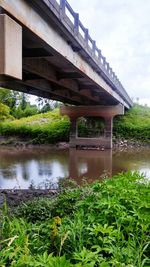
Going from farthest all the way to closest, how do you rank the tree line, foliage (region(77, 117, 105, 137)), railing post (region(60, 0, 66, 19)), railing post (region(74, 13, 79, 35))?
1. the tree line
2. foliage (region(77, 117, 105, 137))
3. railing post (region(74, 13, 79, 35))
4. railing post (region(60, 0, 66, 19))

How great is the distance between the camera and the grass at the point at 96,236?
244 centimetres

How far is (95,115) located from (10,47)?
2100 centimetres

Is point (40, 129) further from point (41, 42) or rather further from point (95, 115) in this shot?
point (41, 42)

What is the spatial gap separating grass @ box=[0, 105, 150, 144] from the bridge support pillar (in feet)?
9.24

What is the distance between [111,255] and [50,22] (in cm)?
594

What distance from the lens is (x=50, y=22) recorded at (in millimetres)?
7559

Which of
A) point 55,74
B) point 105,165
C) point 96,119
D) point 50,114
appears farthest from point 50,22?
point 50,114

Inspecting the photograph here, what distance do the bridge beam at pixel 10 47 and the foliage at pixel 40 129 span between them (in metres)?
23.8

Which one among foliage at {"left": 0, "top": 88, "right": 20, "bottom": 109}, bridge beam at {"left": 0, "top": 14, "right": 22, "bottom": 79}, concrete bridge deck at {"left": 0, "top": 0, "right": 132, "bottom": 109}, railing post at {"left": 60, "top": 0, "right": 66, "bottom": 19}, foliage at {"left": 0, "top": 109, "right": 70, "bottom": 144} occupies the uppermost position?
foliage at {"left": 0, "top": 88, "right": 20, "bottom": 109}

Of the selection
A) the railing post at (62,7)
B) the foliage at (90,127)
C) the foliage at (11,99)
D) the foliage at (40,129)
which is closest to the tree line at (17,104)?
the foliage at (11,99)

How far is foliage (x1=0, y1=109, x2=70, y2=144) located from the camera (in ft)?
97.8

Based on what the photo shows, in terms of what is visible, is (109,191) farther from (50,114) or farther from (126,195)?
(50,114)

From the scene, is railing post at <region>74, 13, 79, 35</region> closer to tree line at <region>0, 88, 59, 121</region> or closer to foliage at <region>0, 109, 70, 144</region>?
foliage at <region>0, 109, 70, 144</region>

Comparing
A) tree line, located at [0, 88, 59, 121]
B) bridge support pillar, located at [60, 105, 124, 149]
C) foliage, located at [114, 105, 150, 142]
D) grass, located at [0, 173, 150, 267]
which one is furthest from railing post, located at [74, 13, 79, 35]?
tree line, located at [0, 88, 59, 121]
